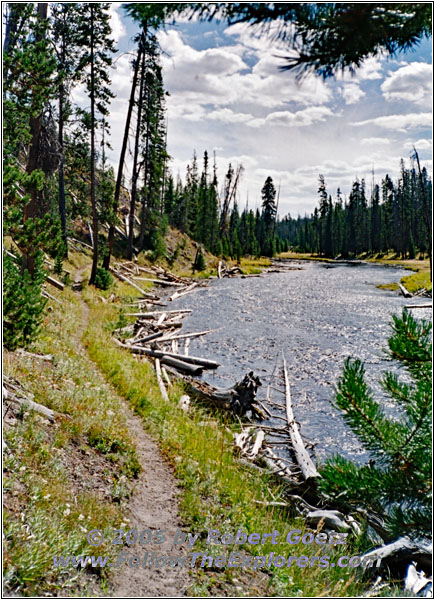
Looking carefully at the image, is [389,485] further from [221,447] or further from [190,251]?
[190,251]

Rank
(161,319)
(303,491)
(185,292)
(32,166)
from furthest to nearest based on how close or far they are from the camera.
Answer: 1. (185,292)
2. (161,319)
3. (32,166)
4. (303,491)

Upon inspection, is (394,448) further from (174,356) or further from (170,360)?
(174,356)

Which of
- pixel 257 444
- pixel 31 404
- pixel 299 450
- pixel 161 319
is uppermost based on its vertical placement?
pixel 31 404

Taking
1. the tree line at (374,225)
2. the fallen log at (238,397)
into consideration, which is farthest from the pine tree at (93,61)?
the tree line at (374,225)

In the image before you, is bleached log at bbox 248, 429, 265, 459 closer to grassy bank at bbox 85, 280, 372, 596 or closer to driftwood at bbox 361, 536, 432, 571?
grassy bank at bbox 85, 280, 372, 596

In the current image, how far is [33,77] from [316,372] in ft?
34.9

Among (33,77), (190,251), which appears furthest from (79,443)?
(190,251)

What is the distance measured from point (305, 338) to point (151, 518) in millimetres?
13364

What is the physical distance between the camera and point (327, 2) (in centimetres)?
192

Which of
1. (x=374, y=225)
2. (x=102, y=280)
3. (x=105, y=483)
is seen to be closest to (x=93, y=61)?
(x=102, y=280)

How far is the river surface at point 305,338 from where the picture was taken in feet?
32.1

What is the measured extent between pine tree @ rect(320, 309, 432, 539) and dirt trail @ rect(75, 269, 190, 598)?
2.23 meters

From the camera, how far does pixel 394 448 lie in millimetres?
2113

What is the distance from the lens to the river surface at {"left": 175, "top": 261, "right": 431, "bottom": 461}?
977 cm
